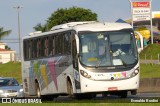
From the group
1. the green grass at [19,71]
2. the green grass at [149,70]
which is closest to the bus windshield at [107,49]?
the green grass at [19,71]

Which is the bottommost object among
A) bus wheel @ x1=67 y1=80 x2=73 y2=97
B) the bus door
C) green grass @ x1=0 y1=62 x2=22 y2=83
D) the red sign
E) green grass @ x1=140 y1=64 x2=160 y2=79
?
green grass @ x1=0 y1=62 x2=22 y2=83

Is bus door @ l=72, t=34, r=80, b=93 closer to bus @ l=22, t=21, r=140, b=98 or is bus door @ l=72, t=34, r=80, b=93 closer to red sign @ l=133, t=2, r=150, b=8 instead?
bus @ l=22, t=21, r=140, b=98

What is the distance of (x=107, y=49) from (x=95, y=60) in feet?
2.26

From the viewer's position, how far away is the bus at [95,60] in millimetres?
28859

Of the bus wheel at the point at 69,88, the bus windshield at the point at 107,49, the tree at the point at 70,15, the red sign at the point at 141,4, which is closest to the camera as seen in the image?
the bus windshield at the point at 107,49

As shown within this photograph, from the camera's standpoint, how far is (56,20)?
436 ft

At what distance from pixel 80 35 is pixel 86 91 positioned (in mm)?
2441

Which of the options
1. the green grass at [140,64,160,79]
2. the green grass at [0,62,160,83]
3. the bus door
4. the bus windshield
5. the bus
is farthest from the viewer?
the green grass at [0,62,160,83]

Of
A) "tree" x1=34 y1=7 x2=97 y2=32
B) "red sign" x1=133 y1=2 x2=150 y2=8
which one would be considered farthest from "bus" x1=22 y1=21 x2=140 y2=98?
"tree" x1=34 y1=7 x2=97 y2=32

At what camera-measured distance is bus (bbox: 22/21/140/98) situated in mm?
28859

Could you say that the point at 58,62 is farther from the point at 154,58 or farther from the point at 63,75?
the point at 154,58

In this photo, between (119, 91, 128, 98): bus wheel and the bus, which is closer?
the bus

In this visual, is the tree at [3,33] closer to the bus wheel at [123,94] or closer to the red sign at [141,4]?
the red sign at [141,4]

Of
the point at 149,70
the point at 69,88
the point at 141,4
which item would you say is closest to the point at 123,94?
the point at 69,88
